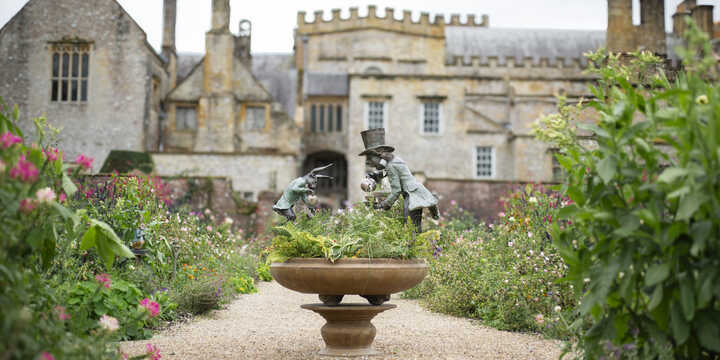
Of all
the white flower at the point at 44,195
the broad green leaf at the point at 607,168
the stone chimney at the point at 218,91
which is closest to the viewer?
the white flower at the point at 44,195

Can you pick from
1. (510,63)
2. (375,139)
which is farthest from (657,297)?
(510,63)

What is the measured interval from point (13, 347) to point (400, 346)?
4194 millimetres

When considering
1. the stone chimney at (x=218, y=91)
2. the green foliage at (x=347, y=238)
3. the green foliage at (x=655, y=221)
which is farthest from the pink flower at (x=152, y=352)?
the stone chimney at (x=218, y=91)

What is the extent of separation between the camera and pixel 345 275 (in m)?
5.12

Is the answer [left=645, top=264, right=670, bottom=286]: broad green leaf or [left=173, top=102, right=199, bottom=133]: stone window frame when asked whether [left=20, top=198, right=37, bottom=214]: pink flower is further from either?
[left=173, top=102, right=199, bottom=133]: stone window frame

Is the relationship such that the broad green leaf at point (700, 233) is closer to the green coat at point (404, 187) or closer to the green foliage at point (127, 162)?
the green coat at point (404, 187)

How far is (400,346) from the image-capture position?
614 cm

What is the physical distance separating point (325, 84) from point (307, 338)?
2794 cm

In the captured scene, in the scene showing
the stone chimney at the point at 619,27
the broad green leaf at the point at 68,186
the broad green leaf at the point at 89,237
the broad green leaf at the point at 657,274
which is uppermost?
the stone chimney at the point at 619,27

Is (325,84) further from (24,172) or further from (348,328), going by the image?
(24,172)

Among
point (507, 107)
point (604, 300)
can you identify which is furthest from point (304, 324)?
point (507, 107)

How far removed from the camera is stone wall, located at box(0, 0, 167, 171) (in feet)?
86.4

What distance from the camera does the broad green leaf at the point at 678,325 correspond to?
3.03 metres

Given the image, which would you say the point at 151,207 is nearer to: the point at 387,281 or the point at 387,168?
the point at 387,168
